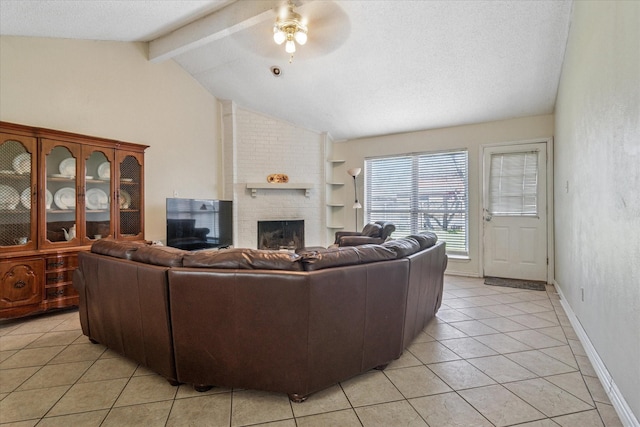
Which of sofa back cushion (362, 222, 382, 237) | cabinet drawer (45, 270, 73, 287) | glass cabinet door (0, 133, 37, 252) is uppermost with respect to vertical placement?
glass cabinet door (0, 133, 37, 252)

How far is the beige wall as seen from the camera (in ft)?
10.6

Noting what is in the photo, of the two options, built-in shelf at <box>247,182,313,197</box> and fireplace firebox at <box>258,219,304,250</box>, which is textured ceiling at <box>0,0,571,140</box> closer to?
built-in shelf at <box>247,182,313,197</box>

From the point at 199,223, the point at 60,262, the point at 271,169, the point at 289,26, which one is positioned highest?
the point at 289,26

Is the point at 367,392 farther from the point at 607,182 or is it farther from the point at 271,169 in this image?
the point at 271,169

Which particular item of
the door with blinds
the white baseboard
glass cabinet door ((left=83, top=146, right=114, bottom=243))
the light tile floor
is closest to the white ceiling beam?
glass cabinet door ((left=83, top=146, right=114, bottom=243))

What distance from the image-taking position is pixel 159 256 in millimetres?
1891

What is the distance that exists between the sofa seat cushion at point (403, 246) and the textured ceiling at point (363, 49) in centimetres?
225

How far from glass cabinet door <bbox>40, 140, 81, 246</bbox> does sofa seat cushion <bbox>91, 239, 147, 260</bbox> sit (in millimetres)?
1277

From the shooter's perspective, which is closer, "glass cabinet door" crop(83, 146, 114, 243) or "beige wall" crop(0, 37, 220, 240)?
"beige wall" crop(0, 37, 220, 240)

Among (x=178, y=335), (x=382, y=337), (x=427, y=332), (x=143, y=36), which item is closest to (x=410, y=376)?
(x=382, y=337)

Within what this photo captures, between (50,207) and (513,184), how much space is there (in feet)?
18.8

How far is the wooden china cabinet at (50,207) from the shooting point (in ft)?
9.49

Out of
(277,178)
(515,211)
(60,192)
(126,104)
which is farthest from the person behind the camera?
(277,178)

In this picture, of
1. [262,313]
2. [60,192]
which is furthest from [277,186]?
[262,313]
